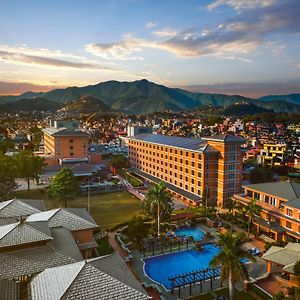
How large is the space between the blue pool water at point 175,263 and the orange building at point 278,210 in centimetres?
1013

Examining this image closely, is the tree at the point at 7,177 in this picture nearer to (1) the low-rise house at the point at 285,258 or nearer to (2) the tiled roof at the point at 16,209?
(2) the tiled roof at the point at 16,209

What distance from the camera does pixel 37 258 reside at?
99.3 ft

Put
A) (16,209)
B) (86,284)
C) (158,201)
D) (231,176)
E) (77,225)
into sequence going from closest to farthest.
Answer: (86,284) → (77,225) → (16,209) → (158,201) → (231,176)

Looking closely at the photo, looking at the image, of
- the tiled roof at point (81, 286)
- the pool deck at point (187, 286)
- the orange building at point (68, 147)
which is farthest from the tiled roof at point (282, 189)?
the orange building at point (68, 147)

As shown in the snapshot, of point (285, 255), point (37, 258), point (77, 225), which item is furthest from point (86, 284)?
point (285, 255)

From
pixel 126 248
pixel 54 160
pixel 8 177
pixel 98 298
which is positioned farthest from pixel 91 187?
pixel 98 298

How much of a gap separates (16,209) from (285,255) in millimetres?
38967

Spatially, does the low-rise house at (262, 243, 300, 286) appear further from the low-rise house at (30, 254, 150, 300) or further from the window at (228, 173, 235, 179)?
the window at (228, 173, 235, 179)

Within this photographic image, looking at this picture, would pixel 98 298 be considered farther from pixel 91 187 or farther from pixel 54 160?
pixel 54 160

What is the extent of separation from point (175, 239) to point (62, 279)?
28091 mm

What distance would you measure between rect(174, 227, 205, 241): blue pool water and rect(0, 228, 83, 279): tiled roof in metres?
24.2

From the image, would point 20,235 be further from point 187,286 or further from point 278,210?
point 278,210

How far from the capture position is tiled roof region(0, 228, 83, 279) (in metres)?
28.4

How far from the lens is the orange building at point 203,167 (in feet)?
224
